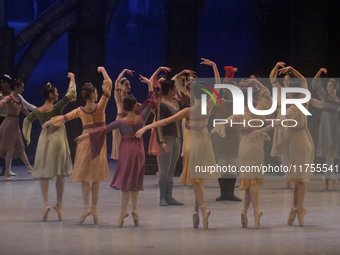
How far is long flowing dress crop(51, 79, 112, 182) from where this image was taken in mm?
5383

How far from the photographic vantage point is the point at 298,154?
5391mm

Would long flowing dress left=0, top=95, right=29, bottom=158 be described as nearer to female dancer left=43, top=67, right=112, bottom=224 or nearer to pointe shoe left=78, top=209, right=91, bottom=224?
female dancer left=43, top=67, right=112, bottom=224

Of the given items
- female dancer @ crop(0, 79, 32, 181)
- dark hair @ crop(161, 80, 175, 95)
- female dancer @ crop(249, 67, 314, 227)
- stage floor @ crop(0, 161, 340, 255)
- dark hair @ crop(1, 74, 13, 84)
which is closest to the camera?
stage floor @ crop(0, 161, 340, 255)

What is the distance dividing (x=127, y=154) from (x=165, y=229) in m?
0.83

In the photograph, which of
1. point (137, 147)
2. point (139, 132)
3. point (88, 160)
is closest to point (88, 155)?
point (88, 160)

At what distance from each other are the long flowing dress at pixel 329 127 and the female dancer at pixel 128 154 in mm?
3922

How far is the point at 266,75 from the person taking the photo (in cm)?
1310

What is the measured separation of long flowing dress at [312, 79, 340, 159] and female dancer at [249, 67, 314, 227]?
2.91m

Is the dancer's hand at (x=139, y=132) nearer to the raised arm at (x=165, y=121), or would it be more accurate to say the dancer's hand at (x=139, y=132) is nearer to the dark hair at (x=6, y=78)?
the raised arm at (x=165, y=121)

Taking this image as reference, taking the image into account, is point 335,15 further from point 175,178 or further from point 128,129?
point 128,129

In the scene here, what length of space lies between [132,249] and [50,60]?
897 cm

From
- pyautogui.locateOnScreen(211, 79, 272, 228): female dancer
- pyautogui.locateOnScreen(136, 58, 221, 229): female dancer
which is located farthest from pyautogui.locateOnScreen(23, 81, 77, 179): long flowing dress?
pyautogui.locateOnScreen(211, 79, 272, 228): female dancer

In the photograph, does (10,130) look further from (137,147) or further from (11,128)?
(137,147)

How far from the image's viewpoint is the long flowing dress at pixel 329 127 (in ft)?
26.8
